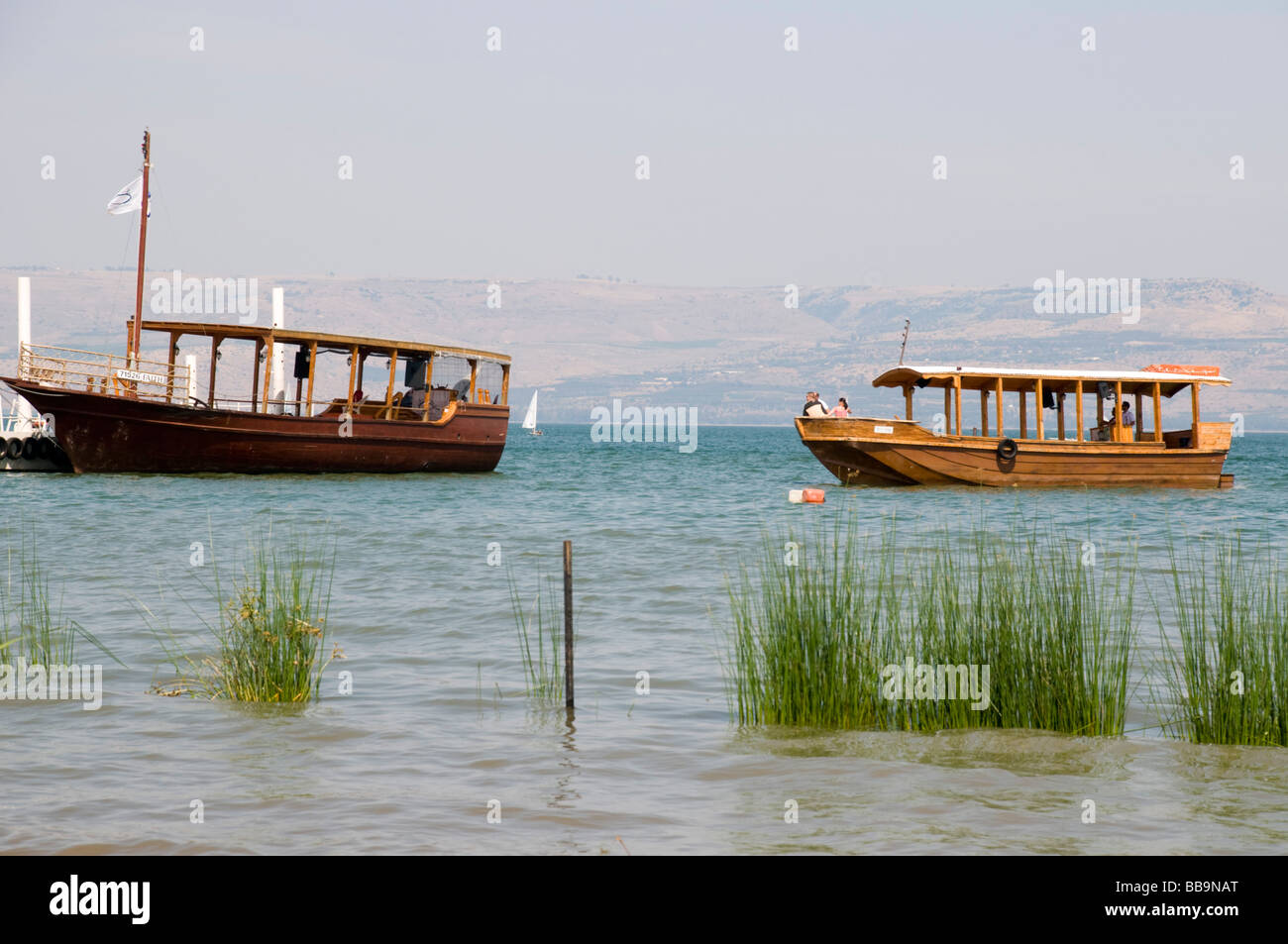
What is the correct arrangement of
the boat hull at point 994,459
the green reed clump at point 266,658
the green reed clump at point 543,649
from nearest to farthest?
the green reed clump at point 266,658, the green reed clump at point 543,649, the boat hull at point 994,459

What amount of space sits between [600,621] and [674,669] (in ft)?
7.58

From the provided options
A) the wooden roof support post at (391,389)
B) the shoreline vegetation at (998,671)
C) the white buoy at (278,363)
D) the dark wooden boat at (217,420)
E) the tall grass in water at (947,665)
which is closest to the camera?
the shoreline vegetation at (998,671)

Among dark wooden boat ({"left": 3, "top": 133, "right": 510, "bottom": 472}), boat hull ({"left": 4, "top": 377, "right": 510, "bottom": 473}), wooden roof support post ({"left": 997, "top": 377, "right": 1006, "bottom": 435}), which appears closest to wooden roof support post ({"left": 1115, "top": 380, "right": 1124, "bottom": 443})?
wooden roof support post ({"left": 997, "top": 377, "right": 1006, "bottom": 435})

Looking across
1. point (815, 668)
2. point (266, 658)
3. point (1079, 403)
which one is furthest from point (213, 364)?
point (815, 668)

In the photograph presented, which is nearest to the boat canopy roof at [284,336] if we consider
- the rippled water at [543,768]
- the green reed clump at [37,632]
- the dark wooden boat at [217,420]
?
the dark wooden boat at [217,420]

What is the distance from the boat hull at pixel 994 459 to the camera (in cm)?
2681

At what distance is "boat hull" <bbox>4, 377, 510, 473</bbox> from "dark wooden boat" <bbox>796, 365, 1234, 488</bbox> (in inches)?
416

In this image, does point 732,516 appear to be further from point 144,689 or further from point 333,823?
point 333,823

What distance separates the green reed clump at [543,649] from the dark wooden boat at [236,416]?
1743cm

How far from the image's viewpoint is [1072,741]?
7.09 meters

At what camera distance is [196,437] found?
29719 millimetres

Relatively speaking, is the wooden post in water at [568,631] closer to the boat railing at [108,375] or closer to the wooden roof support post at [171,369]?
the wooden roof support post at [171,369]
